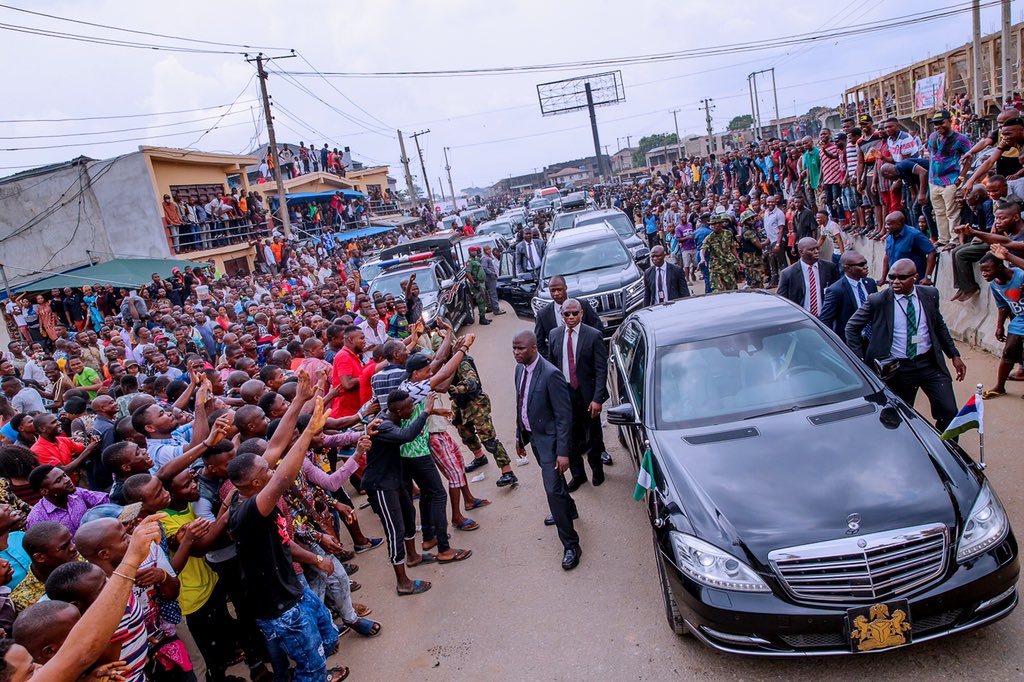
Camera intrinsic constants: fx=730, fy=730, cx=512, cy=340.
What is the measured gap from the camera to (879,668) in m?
3.73

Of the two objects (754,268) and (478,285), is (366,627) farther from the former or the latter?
(478,285)

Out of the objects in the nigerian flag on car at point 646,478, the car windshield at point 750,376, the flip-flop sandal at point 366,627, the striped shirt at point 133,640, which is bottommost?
the flip-flop sandal at point 366,627

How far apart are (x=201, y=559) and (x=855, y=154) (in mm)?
11750

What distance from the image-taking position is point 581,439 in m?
6.78

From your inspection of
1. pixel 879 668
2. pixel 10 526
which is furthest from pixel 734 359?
pixel 10 526

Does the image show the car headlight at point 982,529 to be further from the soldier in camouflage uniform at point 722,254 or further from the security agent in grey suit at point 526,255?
the security agent in grey suit at point 526,255

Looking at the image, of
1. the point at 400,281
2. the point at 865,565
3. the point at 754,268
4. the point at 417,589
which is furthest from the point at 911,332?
the point at 400,281

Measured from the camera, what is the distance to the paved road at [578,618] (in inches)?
150

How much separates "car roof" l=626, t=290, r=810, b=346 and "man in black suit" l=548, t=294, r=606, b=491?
581 mm

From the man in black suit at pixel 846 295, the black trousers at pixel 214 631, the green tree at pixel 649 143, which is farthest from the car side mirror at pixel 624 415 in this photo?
the green tree at pixel 649 143

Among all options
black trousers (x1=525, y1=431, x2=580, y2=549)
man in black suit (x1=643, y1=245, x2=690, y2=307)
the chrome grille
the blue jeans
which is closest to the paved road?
black trousers (x1=525, y1=431, x2=580, y2=549)

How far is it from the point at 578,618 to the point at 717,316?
2.42m

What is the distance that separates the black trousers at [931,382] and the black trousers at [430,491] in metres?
3.66

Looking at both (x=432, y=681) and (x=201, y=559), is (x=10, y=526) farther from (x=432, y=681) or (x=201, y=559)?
(x=432, y=681)
